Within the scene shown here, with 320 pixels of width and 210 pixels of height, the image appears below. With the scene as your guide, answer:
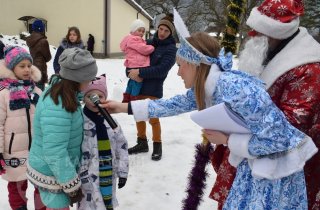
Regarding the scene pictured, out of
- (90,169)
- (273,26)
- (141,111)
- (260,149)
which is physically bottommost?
(90,169)

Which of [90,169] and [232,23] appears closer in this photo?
[90,169]

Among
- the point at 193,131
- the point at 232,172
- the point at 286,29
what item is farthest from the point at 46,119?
the point at 193,131

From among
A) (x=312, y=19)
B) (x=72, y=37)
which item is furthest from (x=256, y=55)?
(x=312, y=19)

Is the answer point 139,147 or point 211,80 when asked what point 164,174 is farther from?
point 211,80

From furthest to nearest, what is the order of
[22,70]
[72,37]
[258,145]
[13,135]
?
[72,37], [22,70], [13,135], [258,145]

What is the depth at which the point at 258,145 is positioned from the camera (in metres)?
1.48

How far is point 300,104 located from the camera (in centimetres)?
163

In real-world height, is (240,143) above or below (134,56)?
above

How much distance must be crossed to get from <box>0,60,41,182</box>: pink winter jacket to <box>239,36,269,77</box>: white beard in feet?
6.12

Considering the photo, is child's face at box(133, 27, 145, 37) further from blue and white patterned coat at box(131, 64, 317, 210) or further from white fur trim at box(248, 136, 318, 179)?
white fur trim at box(248, 136, 318, 179)

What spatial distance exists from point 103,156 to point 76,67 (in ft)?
2.25

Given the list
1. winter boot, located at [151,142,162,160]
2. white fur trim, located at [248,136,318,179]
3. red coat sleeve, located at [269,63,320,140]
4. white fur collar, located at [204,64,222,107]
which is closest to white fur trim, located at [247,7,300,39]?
red coat sleeve, located at [269,63,320,140]

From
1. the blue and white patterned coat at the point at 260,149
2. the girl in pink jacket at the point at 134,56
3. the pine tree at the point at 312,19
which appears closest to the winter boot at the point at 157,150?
the girl in pink jacket at the point at 134,56

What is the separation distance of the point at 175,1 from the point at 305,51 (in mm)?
43722
